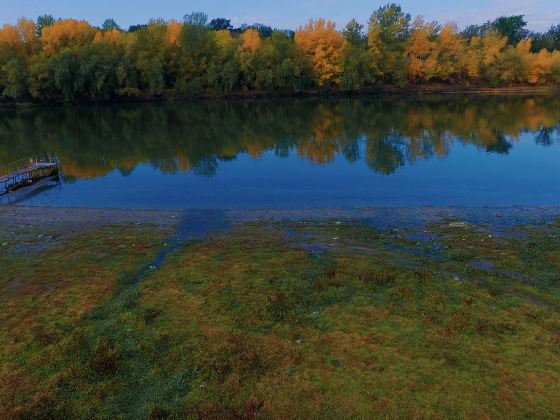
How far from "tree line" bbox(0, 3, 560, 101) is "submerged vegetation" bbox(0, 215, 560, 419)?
9576 centimetres

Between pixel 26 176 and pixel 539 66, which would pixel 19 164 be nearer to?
pixel 26 176

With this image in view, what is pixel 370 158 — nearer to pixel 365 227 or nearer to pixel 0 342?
pixel 365 227

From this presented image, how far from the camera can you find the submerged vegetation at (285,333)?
35.3 ft

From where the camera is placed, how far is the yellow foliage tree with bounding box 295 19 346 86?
386 ft

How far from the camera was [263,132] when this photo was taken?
6291 centimetres

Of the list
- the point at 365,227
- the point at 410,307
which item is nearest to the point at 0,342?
the point at 410,307

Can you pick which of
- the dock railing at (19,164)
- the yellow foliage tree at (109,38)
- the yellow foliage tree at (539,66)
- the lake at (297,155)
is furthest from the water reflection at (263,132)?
the yellow foliage tree at (539,66)

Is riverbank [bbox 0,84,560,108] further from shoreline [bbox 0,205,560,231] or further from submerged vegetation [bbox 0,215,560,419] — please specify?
submerged vegetation [bbox 0,215,560,419]

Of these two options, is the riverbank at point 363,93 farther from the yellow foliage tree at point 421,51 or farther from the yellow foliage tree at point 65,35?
the yellow foliage tree at point 65,35

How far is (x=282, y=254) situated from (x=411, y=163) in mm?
27235

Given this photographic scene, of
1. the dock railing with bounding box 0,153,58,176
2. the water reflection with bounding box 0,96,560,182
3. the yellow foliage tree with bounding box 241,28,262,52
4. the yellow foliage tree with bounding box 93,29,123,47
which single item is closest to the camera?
the dock railing with bounding box 0,153,58,176

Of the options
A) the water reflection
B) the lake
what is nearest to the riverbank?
the water reflection

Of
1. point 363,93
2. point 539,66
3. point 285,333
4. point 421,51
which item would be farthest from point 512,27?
point 285,333

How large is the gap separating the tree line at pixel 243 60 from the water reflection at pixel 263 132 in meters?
11.1
